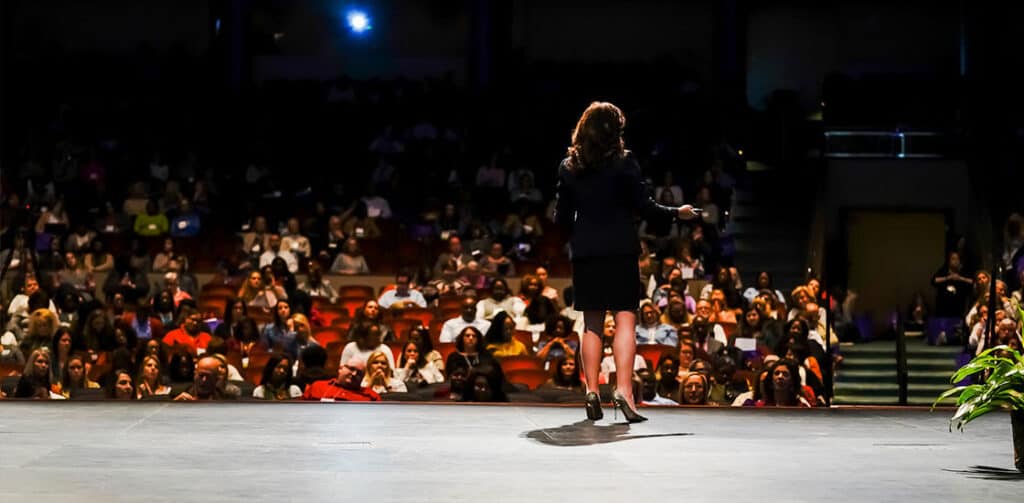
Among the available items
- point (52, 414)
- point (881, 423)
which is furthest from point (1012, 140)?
point (52, 414)

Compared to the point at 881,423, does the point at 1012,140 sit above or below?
above

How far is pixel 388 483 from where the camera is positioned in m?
4.29

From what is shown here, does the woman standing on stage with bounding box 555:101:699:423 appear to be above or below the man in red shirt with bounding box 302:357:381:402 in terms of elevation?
above

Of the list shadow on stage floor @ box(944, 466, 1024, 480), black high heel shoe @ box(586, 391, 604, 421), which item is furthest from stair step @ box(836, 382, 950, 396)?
shadow on stage floor @ box(944, 466, 1024, 480)

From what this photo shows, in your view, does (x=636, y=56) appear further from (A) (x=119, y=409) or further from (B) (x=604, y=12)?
(A) (x=119, y=409)

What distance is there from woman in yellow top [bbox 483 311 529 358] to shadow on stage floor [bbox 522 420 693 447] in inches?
218

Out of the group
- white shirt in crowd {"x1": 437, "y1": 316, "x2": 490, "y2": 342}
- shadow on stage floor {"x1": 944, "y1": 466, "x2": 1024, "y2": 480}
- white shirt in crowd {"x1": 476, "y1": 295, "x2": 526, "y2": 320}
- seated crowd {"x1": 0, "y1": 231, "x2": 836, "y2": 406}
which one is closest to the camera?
shadow on stage floor {"x1": 944, "y1": 466, "x2": 1024, "y2": 480}

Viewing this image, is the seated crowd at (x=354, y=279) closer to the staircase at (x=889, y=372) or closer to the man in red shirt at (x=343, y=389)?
the man in red shirt at (x=343, y=389)

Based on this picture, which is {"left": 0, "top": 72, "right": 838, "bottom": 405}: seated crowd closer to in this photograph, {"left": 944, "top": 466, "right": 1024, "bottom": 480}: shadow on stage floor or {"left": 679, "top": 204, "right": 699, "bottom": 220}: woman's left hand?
{"left": 679, "top": 204, "right": 699, "bottom": 220}: woman's left hand

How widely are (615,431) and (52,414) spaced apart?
6.85 feet

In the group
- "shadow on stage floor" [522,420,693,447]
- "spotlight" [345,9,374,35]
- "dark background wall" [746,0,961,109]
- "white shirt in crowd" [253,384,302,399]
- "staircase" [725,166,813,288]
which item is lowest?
"shadow on stage floor" [522,420,693,447]

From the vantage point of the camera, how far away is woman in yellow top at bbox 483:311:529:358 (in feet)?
37.6

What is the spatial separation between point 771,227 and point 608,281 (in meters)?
11.1

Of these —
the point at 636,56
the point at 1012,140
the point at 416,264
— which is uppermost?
the point at 636,56
